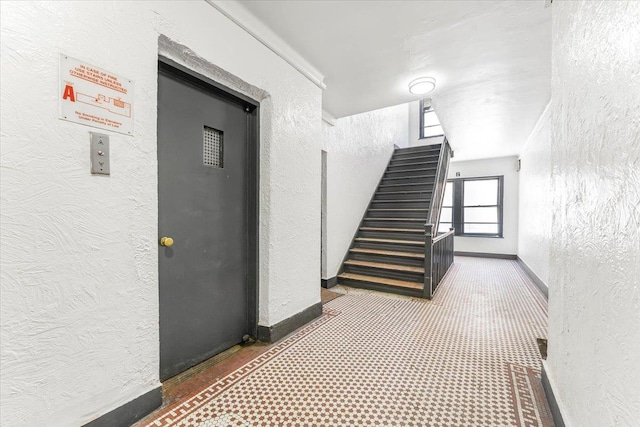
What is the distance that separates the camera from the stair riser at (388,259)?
3.84 meters

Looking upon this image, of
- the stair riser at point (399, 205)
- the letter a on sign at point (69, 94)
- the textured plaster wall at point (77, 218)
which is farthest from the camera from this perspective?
the stair riser at point (399, 205)

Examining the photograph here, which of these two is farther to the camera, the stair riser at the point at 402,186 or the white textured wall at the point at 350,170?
the stair riser at the point at 402,186

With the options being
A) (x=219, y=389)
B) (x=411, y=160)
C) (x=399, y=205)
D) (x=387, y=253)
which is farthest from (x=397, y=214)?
(x=219, y=389)

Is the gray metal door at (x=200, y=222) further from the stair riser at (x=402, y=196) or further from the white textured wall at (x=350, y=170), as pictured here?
the stair riser at (x=402, y=196)

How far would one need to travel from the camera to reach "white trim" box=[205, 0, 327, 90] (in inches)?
68.7

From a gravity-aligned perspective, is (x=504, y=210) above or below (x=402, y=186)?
below

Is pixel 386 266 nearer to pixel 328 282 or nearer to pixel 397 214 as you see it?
pixel 328 282

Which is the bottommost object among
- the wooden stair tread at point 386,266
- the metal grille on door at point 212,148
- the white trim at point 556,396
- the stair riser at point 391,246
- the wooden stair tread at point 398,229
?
the white trim at point 556,396

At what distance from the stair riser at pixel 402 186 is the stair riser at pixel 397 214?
0.68m

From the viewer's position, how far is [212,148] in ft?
6.19

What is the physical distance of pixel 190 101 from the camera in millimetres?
1722

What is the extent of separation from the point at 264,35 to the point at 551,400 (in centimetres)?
289

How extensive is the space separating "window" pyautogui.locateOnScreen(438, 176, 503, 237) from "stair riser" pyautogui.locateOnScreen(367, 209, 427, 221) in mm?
2113

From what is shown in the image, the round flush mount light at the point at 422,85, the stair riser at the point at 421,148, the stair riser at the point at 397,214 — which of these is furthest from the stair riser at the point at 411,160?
the round flush mount light at the point at 422,85
